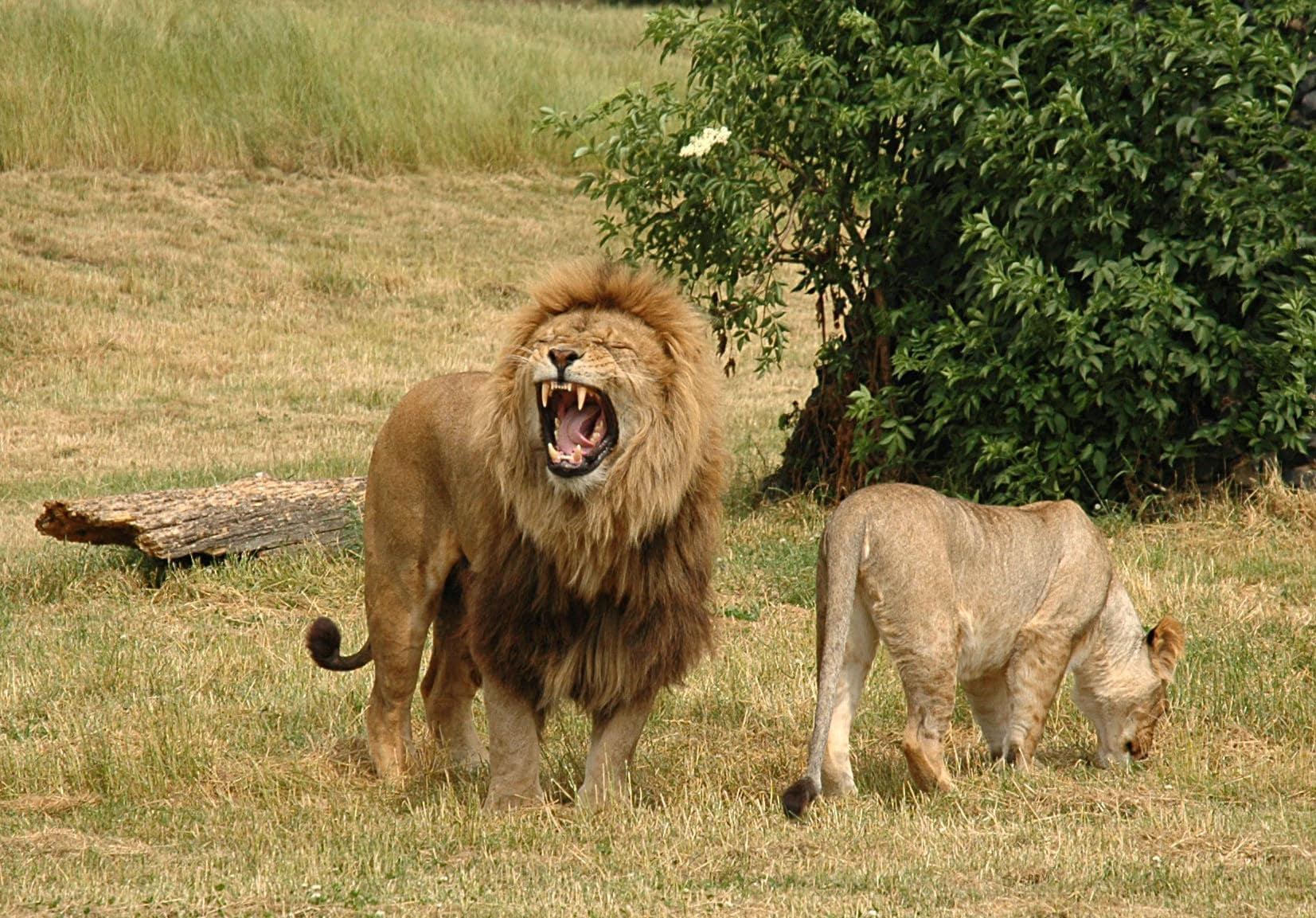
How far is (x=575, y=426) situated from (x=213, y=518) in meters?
4.67

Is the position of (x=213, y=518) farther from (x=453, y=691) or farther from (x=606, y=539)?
(x=606, y=539)

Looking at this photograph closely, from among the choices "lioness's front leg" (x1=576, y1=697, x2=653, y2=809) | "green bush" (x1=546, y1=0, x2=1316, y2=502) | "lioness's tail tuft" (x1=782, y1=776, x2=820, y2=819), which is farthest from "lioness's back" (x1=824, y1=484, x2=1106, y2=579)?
"green bush" (x1=546, y1=0, x2=1316, y2=502)

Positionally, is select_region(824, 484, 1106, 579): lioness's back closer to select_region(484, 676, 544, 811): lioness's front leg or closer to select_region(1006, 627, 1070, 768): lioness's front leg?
select_region(1006, 627, 1070, 768): lioness's front leg

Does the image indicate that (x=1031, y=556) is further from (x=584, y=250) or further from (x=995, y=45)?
(x=584, y=250)

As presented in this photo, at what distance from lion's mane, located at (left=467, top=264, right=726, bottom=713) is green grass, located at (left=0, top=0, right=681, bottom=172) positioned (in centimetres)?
1924

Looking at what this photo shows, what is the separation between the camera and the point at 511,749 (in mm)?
5773

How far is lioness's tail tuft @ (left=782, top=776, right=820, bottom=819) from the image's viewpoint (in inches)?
216

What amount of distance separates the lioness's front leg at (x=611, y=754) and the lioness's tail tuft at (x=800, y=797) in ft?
1.87

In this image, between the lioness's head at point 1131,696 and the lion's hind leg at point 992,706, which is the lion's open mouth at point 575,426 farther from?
the lioness's head at point 1131,696

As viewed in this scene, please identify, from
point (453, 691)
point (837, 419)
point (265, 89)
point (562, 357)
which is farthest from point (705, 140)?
point (265, 89)

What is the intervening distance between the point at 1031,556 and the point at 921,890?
1.72 meters

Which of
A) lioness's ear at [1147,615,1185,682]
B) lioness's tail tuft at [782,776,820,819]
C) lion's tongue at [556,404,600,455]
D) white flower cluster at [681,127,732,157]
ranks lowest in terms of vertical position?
lioness's tail tuft at [782,776,820,819]

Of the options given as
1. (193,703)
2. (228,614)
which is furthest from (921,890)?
(228,614)

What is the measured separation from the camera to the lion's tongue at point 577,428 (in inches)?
213
